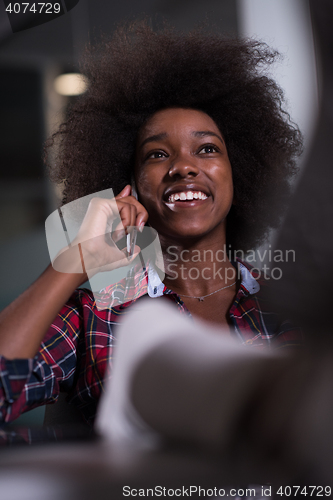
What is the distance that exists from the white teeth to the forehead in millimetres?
Result: 142

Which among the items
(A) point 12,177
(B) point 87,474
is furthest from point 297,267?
(A) point 12,177

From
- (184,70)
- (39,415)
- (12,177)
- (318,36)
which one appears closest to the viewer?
(318,36)

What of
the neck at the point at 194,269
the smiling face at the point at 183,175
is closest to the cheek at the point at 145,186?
the smiling face at the point at 183,175

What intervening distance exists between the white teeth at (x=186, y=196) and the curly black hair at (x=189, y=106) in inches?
7.8

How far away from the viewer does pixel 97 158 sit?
103 centimetres

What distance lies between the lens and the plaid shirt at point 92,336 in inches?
26.9

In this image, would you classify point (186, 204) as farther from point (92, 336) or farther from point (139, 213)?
point (92, 336)

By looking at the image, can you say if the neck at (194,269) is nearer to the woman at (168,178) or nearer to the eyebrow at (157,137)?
the woman at (168,178)

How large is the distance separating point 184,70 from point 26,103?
2.14 ft

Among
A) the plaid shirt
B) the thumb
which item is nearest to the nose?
the thumb

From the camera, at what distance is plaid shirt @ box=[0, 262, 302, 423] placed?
68 centimetres

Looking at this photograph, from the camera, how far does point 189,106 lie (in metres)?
0.90

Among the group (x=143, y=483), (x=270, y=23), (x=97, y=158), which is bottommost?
(x=143, y=483)

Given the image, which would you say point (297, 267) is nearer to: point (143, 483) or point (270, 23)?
point (143, 483)
